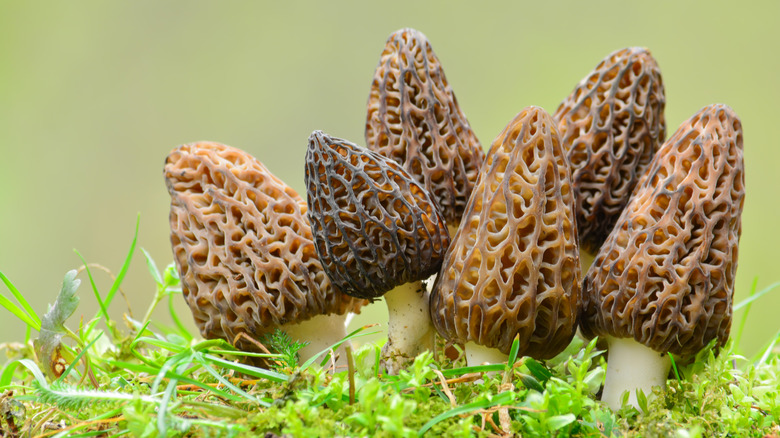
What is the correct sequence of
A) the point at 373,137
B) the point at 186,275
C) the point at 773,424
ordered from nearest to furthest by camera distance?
the point at 773,424
the point at 186,275
the point at 373,137

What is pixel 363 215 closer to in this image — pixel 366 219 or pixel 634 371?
pixel 366 219

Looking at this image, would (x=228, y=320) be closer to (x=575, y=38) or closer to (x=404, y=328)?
(x=404, y=328)

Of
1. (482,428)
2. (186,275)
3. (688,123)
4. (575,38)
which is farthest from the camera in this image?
(575,38)

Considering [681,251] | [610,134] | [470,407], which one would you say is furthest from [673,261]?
[470,407]

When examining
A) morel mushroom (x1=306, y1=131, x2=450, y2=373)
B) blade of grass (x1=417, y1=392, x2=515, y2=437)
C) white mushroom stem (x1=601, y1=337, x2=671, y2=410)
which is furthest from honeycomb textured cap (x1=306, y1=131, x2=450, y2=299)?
white mushroom stem (x1=601, y1=337, x2=671, y2=410)

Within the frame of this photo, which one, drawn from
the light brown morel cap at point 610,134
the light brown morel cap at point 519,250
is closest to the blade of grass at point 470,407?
the light brown morel cap at point 519,250

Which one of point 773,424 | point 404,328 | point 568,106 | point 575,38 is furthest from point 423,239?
point 575,38
